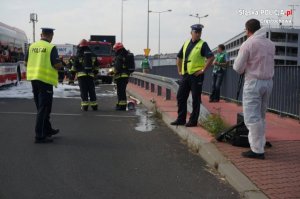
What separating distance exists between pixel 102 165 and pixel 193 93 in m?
2.86

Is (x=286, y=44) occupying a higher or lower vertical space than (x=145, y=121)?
higher

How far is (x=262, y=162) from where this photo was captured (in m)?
6.03

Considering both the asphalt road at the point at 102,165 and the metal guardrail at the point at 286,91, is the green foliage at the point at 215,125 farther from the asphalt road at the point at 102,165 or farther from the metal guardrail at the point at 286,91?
the metal guardrail at the point at 286,91

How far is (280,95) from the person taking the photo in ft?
35.1

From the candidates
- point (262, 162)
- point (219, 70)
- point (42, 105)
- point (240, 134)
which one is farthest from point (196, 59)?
point (219, 70)

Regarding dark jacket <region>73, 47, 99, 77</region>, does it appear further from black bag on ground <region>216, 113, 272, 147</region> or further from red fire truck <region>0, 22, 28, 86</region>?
red fire truck <region>0, 22, 28, 86</region>

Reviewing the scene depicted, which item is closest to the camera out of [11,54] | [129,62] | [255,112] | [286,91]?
[255,112]

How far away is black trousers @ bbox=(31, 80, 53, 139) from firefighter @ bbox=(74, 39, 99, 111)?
4.35 m

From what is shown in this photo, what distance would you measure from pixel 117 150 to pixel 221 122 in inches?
70.8

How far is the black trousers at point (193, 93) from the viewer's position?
858cm

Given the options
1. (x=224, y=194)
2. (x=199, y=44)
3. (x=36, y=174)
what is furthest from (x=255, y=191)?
(x=199, y=44)

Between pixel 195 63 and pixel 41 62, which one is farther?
pixel 195 63

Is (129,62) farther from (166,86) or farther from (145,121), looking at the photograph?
(145,121)

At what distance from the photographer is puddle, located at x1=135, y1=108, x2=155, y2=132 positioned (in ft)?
32.0
